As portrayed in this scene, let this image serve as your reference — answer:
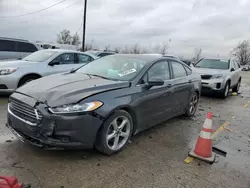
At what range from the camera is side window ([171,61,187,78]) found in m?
5.02

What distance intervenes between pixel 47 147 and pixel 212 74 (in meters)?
7.70

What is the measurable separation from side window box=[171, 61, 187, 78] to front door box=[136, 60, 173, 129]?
30 cm

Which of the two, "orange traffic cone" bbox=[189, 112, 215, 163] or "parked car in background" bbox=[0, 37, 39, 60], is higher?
"parked car in background" bbox=[0, 37, 39, 60]

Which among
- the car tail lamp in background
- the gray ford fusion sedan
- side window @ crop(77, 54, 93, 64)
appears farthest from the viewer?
side window @ crop(77, 54, 93, 64)

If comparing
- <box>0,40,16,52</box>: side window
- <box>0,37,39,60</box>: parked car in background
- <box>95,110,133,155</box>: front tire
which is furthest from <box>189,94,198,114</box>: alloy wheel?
<box>0,40,16,52</box>: side window

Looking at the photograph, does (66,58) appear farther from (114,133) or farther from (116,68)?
(114,133)

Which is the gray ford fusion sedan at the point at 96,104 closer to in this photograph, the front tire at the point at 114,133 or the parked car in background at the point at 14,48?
the front tire at the point at 114,133

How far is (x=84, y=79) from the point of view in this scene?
3.80 metres

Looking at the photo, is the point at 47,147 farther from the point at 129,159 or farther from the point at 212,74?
the point at 212,74

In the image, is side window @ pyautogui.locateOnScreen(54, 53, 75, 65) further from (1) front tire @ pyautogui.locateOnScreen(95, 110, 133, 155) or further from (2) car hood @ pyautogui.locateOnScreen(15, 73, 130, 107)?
(1) front tire @ pyautogui.locateOnScreen(95, 110, 133, 155)

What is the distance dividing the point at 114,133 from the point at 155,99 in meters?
1.13

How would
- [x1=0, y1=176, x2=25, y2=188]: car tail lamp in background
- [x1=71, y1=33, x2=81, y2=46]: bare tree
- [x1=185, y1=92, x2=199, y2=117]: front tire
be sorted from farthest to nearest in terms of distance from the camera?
1. [x1=71, y1=33, x2=81, y2=46]: bare tree
2. [x1=185, y1=92, x2=199, y2=117]: front tire
3. [x1=0, y1=176, x2=25, y2=188]: car tail lamp in background

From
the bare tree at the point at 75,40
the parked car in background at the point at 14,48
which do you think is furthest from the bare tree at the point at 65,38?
the parked car in background at the point at 14,48

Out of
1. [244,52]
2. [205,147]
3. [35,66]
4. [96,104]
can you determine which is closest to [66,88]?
[96,104]
